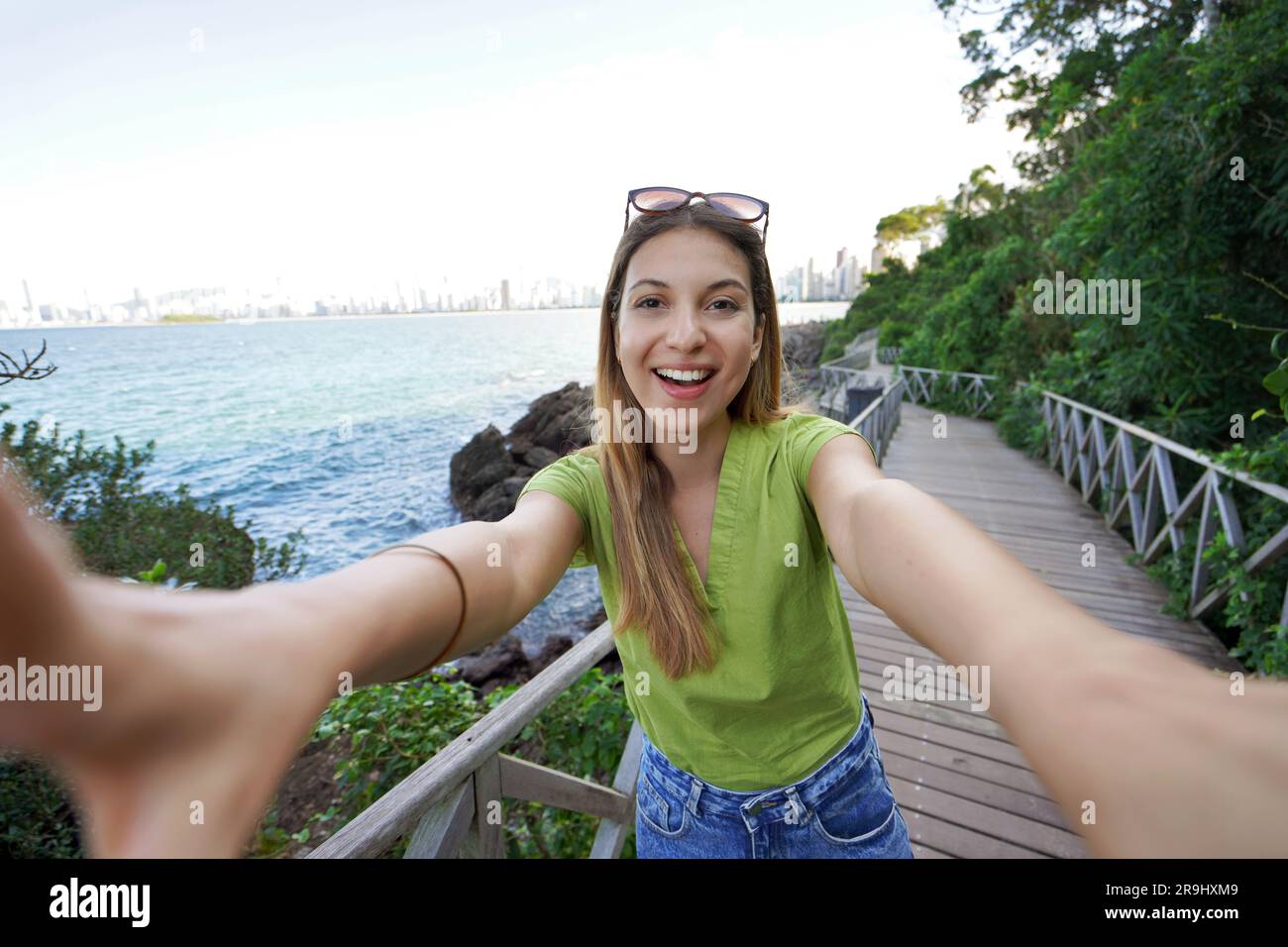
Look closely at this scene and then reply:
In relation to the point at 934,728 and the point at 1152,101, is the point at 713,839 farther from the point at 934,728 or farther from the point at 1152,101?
the point at 1152,101

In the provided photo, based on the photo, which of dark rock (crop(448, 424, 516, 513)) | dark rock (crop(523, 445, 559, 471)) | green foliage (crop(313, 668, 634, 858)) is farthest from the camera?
dark rock (crop(523, 445, 559, 471))

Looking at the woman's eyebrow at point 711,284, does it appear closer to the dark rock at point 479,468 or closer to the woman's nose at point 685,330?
the woman's nose at point 685,330

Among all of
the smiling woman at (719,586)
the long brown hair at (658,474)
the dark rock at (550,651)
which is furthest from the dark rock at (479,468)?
the smiling woman at (719,586)

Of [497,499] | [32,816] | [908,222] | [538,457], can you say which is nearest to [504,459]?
[538,457]

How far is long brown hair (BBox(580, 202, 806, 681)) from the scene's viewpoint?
1223 mm

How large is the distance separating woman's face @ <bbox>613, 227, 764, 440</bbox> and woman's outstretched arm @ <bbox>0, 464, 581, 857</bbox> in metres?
0.85

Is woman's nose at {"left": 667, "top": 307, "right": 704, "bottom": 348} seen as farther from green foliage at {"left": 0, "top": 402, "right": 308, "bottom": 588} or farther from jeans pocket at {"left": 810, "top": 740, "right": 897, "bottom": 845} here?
green foliage at {"left": 0, "top": 402, "right": 308, "bottom": 588}

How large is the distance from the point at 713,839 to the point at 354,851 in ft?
2.58

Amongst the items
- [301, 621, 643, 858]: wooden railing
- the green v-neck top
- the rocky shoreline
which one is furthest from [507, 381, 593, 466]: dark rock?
the green v-neck top

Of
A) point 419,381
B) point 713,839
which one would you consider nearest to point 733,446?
point 713,839

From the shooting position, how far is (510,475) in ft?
59.9

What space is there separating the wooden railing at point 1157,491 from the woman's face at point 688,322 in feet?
12.7

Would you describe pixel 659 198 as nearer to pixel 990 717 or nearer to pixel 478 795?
pixel 478 795

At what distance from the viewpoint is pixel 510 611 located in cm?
105
